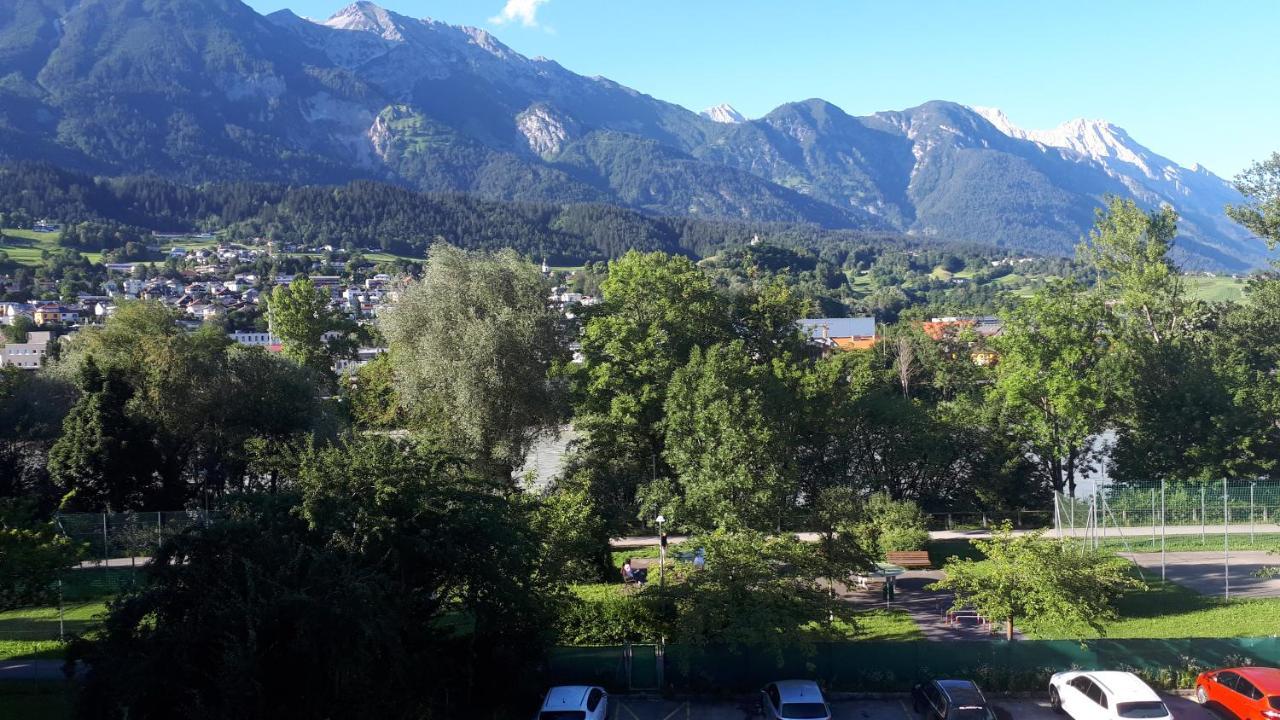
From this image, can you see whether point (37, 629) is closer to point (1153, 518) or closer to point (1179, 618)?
point (1179, 618)

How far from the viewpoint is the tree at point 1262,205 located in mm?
37000

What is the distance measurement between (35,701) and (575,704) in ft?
33.2

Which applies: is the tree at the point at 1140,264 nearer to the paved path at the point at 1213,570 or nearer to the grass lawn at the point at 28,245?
the paved path at the point at 1213,570

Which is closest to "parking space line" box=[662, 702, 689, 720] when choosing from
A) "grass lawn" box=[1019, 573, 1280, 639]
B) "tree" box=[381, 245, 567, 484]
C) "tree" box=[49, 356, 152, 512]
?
"grass lawn" box=[1019, 573, 1280, 639]

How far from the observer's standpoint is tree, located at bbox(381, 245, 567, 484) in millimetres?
26328

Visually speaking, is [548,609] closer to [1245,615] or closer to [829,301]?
[1245,615]

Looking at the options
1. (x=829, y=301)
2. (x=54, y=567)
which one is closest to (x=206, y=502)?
(x=54, y=567)

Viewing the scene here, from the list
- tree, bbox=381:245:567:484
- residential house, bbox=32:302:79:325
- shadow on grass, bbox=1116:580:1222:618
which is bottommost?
shadow on grass, bbox=1116:580:1222:618

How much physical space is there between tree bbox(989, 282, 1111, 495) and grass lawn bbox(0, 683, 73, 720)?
2751 cm

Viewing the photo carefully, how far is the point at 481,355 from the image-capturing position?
26.2 m

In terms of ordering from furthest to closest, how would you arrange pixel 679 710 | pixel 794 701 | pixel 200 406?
pixel 200 406 → pixel 679 710 → pixel 794 701

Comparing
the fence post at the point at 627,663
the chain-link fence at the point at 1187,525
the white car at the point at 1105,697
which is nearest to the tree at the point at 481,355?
the fence post at the point at 627,663

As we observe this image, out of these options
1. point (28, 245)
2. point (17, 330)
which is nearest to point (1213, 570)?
point (17, 330)

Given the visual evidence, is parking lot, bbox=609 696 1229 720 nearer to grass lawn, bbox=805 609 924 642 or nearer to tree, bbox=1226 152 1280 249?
grass lawn, bbox=805 609 924 642
